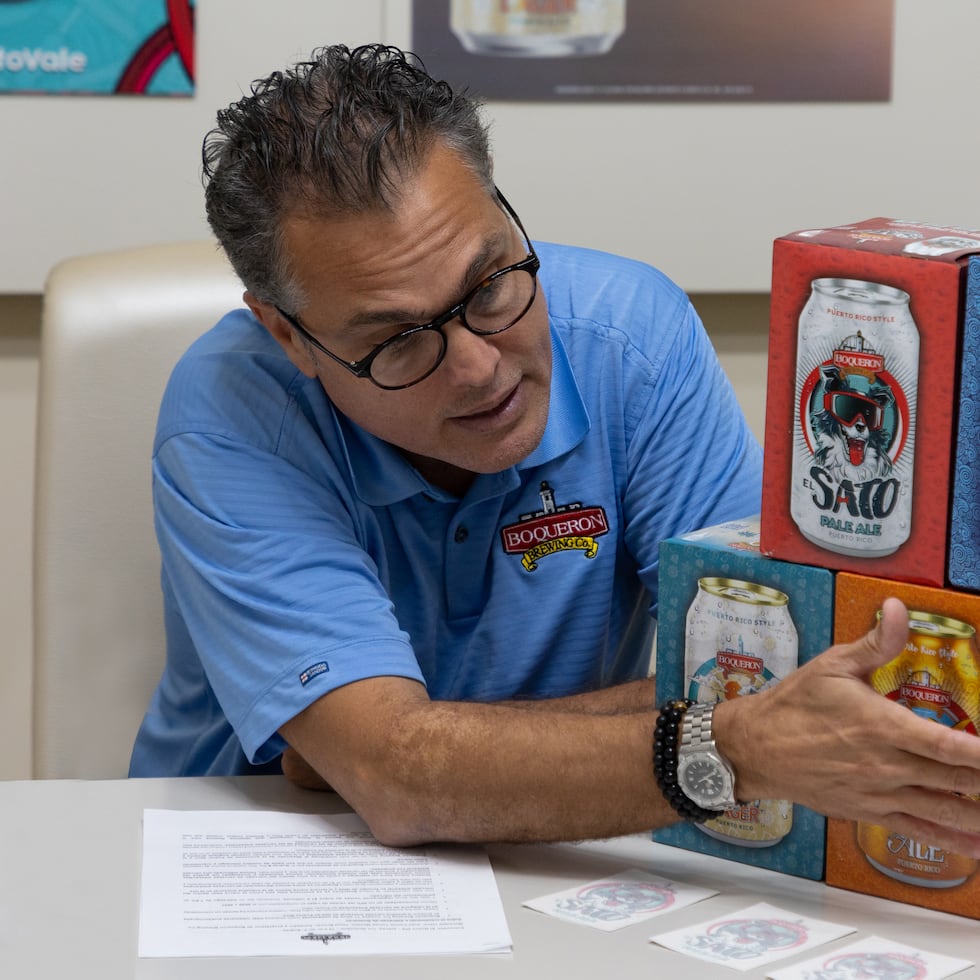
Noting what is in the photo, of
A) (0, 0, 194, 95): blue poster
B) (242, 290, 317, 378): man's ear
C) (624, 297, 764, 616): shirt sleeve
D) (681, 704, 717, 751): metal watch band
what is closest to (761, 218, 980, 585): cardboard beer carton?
Result: (681, 704, 717, 751): metal watch band

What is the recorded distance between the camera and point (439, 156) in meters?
1.31

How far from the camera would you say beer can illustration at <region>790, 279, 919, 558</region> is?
101cm

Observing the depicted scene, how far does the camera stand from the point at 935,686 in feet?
3.39

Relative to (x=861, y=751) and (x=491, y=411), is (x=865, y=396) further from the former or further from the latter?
(x=491, y=411)

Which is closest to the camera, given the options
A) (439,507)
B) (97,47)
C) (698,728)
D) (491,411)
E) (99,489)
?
(698,728)

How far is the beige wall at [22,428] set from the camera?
2.34 meters

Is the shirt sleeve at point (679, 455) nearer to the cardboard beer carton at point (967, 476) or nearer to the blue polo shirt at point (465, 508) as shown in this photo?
the blue polo shirt at point (465, 508)

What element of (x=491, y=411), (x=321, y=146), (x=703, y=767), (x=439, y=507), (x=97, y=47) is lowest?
(x=703, y=767)

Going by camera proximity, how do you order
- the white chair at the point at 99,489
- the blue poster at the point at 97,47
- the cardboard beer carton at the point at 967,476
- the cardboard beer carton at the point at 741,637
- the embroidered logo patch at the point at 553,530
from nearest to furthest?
the cardboard beer carton at the point at 967,476 → the cardboard beer carton at the point at 741,637 → the embroidered logo patch at the point at 553,530 → the white chair at the point at 99,489 → the blue poster at the point at 97,47

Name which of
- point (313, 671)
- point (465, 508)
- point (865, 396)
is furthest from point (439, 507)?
point (865, 396)

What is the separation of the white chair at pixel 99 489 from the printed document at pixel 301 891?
1.45 ft

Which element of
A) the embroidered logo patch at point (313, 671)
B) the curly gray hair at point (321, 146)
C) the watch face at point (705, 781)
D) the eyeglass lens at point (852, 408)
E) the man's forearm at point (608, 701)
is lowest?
the man's forearm at point (608, 701)

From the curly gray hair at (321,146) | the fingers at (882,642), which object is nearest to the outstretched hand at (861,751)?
the fingers at (882,642)

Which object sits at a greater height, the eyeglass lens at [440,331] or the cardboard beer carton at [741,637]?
the eyeglass lens at [440,331]
